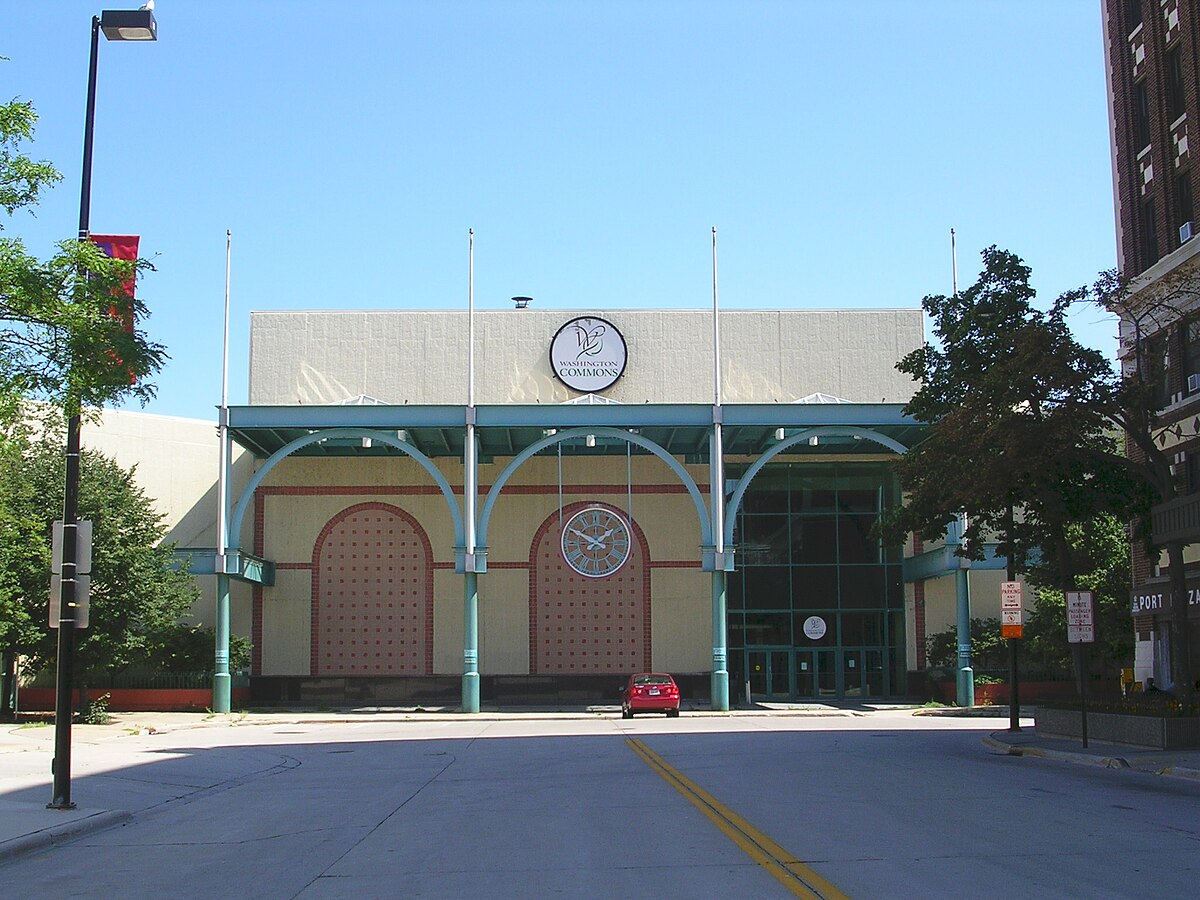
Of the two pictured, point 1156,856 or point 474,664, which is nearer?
point 1156,856

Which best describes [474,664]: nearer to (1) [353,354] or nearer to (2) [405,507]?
(2) [405,507]

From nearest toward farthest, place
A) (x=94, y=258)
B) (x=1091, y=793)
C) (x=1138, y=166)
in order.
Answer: (x=94, y=258) < (x=1091, y=793) < (x=1138, y=166)

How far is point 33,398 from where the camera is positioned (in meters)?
15.0

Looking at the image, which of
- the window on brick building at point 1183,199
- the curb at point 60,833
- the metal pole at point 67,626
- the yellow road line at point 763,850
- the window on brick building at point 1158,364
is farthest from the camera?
the window on brick building at point 1183,199

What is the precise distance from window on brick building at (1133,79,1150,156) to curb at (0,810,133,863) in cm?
3022

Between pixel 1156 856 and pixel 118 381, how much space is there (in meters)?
11.3

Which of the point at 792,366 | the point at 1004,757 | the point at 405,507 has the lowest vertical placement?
the point at 1004,757

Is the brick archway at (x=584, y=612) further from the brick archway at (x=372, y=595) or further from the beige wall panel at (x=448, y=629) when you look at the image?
the brick archway at (x=372, y=595)

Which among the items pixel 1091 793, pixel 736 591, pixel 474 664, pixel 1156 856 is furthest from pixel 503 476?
pixel 1156 856

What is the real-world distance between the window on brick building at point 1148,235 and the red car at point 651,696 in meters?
18.1

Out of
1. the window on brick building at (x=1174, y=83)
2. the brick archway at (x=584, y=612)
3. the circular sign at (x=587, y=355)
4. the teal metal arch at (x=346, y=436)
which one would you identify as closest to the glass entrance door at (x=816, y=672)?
the brick archway at (x=584, y=612)

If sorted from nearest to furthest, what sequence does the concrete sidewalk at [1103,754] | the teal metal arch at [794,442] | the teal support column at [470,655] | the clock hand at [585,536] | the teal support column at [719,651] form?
the concrete sidewalk at [1103,754] < the teal support column at [719,651] < the teal support column at [470,655] < the teal metal arch at [794,442] < the clock hand at [585,536]

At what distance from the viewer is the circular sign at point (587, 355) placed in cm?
4891

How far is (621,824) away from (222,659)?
31416 mm
